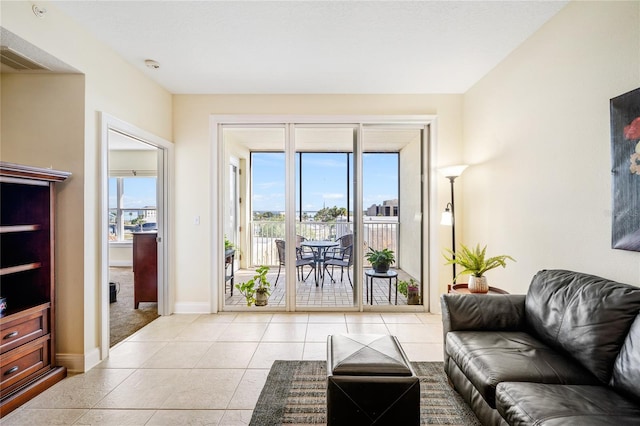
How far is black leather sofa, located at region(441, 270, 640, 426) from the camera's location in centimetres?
138

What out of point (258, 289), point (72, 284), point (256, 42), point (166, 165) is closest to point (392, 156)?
point (256, 42)

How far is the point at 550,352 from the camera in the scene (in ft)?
6.03

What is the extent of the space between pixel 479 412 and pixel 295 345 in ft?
5.46

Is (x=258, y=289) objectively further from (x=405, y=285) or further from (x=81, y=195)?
(x=81, y=195)

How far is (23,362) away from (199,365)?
1.18 meters

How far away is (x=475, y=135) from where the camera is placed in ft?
11.9

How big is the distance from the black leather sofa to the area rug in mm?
117

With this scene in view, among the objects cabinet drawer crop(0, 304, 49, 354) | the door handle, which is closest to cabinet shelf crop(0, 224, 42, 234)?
cabinet drawer crop(0, 304, 49, 354)

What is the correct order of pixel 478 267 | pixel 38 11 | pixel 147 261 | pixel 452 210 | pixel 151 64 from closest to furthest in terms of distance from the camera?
pixel 38 11, pixel 478 267, pixel 151 64, pixel 452 210, pixel 147 261

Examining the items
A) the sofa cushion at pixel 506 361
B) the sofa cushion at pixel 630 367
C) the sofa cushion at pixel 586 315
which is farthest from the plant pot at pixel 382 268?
the sofa cushion at pixel 630 367

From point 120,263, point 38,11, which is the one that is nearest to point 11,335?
point 38,11

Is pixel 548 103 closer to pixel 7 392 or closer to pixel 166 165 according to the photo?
pixel 166 165

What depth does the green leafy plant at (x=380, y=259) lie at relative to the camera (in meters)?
4.09

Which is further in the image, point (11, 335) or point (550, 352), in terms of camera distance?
point (11, 335)
